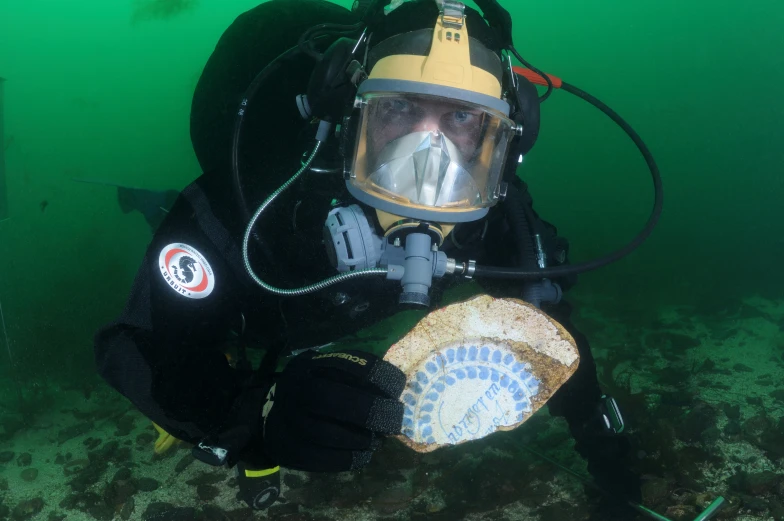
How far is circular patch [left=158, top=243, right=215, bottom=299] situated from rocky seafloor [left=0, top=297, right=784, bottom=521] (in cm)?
164

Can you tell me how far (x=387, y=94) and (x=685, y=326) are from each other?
27.8 feet

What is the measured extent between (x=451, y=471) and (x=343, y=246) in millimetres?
2082

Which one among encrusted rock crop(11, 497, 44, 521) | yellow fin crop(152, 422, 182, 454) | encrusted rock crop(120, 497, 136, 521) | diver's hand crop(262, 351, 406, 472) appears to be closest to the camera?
diver's hand crop(262, 351, 406, 472)

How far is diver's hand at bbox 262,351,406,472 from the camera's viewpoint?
1.67 metres

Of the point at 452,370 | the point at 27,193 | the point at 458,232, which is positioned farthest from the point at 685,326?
the point at 27,193

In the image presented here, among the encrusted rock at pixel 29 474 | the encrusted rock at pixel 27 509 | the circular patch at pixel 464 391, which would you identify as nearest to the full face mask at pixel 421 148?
the circular patch at pixel 464 391

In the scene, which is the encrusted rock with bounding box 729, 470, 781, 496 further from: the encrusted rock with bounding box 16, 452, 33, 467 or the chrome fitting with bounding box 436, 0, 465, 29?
the encrusted rock with bounding box 16, 452, 33, 467

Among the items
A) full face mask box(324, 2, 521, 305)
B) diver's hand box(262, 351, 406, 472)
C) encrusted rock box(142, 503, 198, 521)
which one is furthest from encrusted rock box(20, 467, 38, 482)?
full face mask box(324, 2, 521, 305)

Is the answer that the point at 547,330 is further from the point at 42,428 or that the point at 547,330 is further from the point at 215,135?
the point at 42,428

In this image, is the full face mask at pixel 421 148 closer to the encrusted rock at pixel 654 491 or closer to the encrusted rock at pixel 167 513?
the encrusted rock at pixel 654 491

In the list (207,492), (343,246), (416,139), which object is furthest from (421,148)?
(207,492)

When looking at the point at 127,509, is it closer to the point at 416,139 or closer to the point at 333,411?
the point at 333,411

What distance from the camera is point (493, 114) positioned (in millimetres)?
2002

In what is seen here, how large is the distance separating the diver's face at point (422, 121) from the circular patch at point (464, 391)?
97 cm
